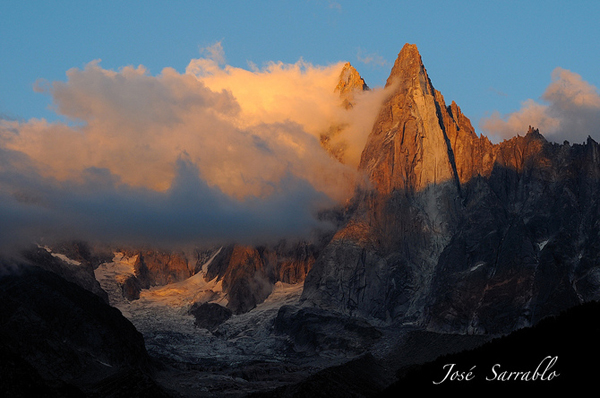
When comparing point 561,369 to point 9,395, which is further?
point 9,395

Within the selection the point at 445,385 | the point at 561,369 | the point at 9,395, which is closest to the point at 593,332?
the point at 561,369

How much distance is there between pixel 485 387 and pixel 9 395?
105708mm

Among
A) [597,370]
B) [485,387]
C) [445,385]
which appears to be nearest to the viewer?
[597,370]

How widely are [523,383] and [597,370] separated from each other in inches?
572

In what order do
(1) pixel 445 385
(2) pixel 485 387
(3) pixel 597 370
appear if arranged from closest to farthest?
1. (3) pixel 597 370
2. (2) pixel 485 387
3. (1) pixel 445 385

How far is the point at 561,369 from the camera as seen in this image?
17838 cm

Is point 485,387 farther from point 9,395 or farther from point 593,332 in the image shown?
point 9,395

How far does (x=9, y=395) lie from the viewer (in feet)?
646

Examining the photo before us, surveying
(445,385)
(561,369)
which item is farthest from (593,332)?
(445,385)

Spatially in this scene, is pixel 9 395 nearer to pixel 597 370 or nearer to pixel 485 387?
pixel 485 387

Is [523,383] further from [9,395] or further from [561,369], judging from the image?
[9,395]

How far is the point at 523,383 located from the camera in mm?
175875

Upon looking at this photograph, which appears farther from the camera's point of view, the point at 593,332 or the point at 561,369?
the point at 593,332

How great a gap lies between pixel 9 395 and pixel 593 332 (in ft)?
431
